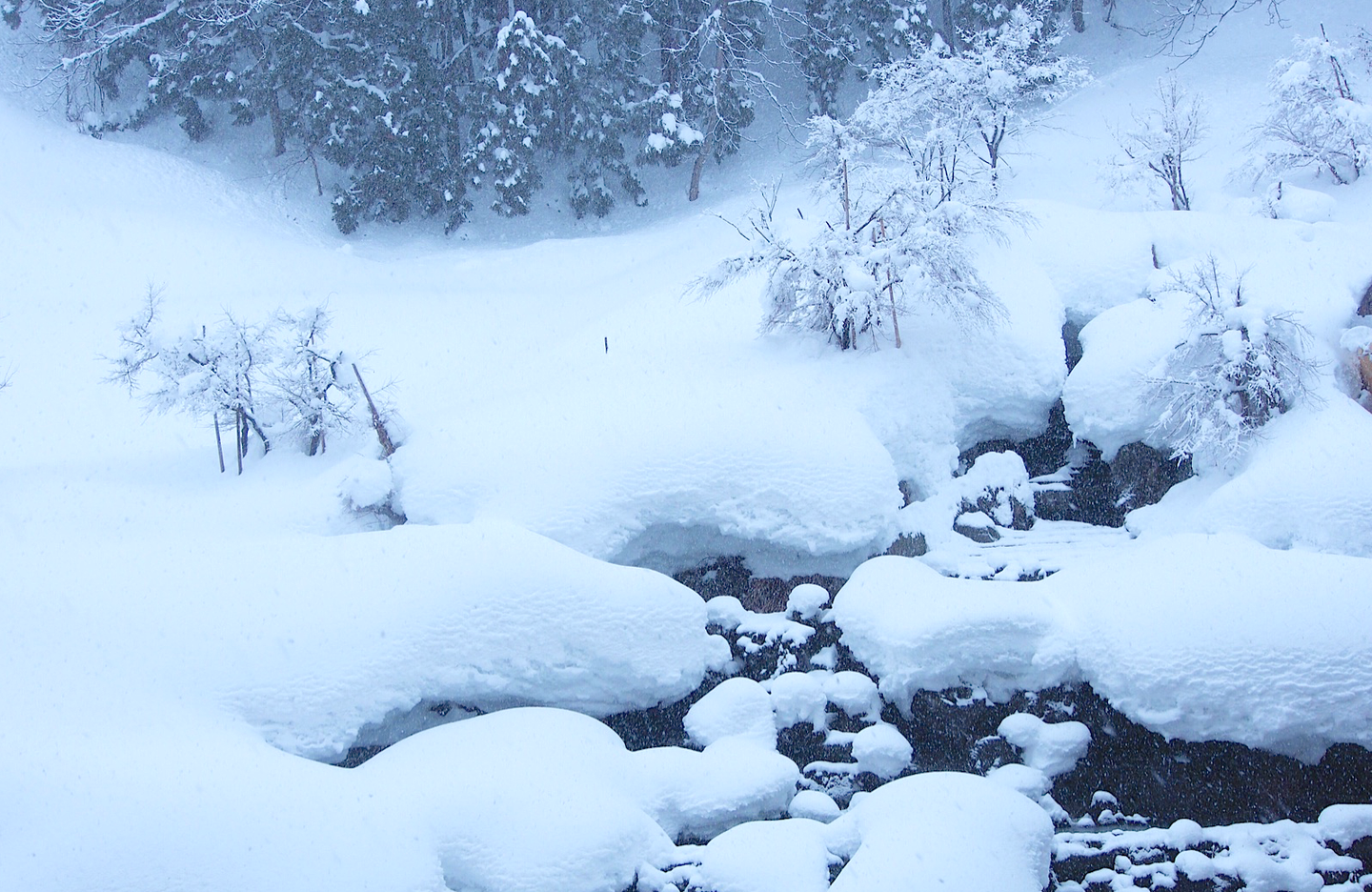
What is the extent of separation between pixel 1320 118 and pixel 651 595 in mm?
16707

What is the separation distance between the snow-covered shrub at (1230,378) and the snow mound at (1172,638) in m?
2.59

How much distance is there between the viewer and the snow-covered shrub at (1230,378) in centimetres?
1209

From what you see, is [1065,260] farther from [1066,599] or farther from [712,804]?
[712,804]

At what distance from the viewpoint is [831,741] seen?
30.7 ft

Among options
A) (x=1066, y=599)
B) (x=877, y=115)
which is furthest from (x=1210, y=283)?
(x=877, y=115)

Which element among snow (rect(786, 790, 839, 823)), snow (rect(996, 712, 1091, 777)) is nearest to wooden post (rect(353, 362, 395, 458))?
snow (rect(786, 790, 839, 823))

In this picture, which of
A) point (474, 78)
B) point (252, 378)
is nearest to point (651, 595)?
point (252, 378)

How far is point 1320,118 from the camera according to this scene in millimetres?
18547

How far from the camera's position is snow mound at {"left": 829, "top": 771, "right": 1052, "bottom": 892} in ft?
24.1

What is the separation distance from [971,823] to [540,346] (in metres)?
12.0

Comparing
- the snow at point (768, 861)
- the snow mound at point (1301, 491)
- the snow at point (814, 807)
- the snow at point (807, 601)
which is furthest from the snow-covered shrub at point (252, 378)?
the snow mound at point (1301, 491)

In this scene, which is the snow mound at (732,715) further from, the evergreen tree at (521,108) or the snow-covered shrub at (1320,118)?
the evergreen tree at (521,108)

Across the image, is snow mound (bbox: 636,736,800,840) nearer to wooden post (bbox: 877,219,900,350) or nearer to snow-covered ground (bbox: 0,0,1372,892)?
snow-covered ground (bbox: 0,0,1372,892)

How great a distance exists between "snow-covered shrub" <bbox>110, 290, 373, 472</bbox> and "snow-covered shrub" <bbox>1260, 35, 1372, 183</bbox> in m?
17.4
